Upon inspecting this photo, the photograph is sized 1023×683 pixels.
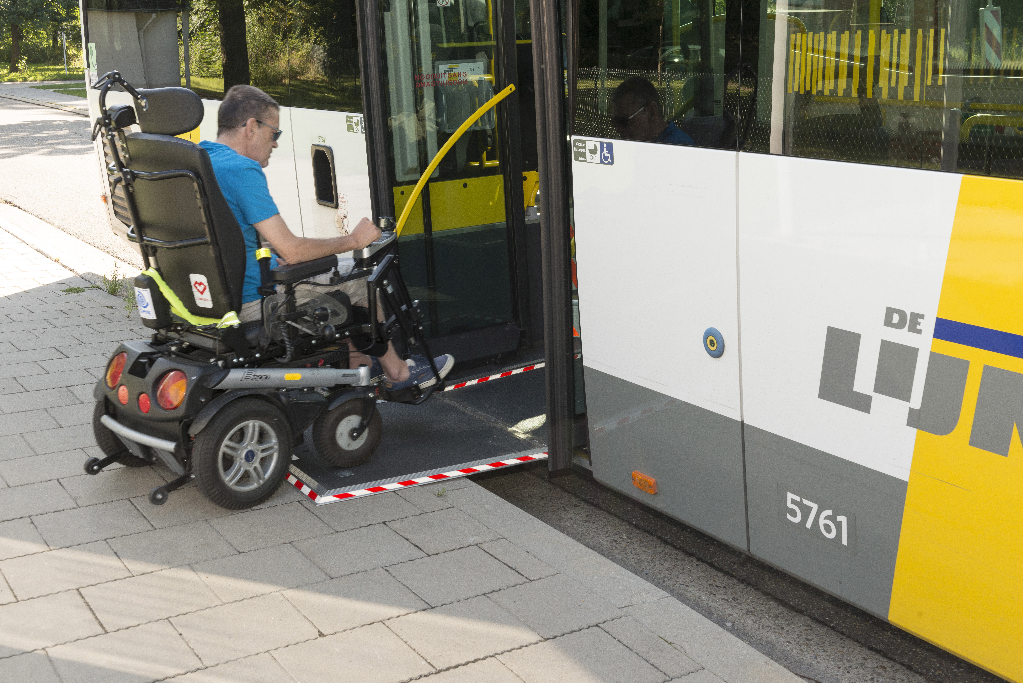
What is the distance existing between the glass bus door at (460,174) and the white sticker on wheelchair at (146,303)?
1.58 metres

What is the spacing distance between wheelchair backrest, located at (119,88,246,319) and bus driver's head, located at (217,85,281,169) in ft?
0.41

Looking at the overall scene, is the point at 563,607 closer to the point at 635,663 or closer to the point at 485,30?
the point at 635,663

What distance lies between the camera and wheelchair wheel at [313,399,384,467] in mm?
4719

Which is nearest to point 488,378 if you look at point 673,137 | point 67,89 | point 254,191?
point 254,191

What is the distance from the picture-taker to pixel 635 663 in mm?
3189

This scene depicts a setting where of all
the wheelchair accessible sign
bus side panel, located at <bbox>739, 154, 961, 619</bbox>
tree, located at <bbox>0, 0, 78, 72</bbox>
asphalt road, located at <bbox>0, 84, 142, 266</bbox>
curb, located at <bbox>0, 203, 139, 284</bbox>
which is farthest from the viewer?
tree, located at <bbox>0, 0, 78, 72</bbox>

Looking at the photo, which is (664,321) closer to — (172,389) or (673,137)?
(673,137)

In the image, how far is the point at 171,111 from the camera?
456 cm

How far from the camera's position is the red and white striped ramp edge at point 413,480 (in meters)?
4.48

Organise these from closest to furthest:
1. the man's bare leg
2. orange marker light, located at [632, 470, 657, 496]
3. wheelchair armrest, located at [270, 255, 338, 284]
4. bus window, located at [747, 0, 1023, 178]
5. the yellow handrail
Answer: bus window, located at [747, 0, 1023, 178], orange marker light, located at [632, 470, 657, 496], wheelchair armrest, located at [270, 255, 338, 284], the man's bare leg, the yellow handrail


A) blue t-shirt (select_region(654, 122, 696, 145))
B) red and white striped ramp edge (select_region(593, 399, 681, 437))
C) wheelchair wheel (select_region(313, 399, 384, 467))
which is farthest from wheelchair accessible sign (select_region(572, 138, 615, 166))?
wheelchair wheel (select_region(313, 399, 384, 467))

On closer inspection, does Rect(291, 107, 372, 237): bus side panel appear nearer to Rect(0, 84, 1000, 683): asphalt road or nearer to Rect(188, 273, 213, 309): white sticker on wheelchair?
Rect(188, 273, 213, 309): white sticker on wheelchair

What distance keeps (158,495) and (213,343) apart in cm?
68

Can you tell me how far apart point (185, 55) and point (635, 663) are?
597 centimetres
